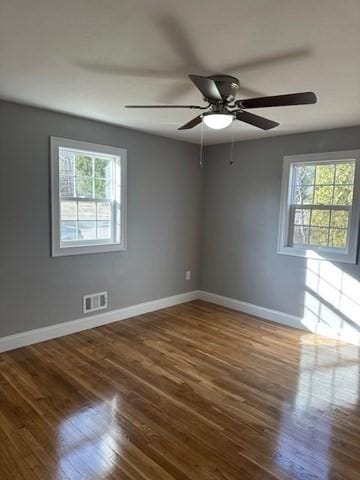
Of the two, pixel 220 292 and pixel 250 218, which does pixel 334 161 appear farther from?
pixel 220 292

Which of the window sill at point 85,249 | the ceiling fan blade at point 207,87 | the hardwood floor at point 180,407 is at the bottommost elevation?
the hardwood floor at point 180,407

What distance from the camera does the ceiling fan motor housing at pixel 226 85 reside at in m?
2.28

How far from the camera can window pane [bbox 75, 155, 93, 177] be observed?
3.74 meters

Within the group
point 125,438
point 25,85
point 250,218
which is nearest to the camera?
point 125,438

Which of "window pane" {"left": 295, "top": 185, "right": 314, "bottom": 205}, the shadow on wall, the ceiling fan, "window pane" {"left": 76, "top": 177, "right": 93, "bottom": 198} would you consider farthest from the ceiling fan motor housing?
the shadow on wall

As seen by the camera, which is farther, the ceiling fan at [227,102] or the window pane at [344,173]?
the window pane at [344,173]

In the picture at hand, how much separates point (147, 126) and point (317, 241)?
8.16ft

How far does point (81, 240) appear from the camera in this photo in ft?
12.6

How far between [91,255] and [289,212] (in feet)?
8.27

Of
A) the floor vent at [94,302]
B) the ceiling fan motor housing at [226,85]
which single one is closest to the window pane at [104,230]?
the floor vent at [94,302]

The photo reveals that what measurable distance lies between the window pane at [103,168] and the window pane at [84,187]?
5.8 inches

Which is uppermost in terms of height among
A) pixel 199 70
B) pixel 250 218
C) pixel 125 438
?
pixel 199 70

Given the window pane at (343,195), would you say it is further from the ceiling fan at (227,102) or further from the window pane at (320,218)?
the ceiling fan at (227,102)

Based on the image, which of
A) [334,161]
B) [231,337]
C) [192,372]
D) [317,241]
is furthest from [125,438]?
[334,161]
